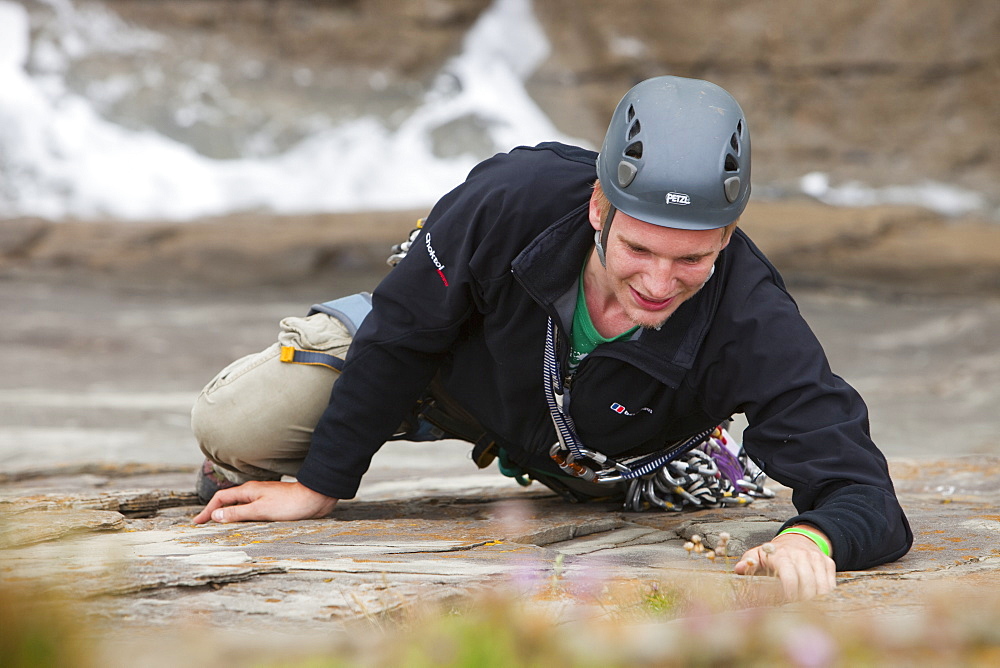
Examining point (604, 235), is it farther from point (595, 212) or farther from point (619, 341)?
point (619, 341)

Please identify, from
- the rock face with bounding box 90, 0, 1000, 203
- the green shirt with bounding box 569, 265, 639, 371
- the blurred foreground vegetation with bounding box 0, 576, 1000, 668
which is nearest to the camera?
the blurred foreground vegetation with bounding box 0, 576, 1000, 668

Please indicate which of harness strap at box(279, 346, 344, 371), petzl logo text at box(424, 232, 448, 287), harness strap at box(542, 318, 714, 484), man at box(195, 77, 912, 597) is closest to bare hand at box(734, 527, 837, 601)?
man at box(195, 77, 912, 597)

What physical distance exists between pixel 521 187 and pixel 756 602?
3.44 ft

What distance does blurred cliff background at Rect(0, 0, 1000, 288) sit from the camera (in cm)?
1255

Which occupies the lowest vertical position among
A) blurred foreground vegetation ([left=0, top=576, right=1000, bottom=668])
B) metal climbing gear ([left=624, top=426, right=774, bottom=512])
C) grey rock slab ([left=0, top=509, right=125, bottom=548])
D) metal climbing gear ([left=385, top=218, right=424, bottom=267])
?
blurred foreground vegetation ([left=0, top=576, right=1000, bottom=668])

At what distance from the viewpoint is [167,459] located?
492 cm

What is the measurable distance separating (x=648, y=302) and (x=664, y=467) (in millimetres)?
857

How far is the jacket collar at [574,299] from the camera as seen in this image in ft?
7.60

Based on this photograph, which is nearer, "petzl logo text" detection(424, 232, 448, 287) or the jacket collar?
the jacket collar

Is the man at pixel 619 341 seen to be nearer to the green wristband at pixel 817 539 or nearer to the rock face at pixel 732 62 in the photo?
the green wristband at pixel 817 539

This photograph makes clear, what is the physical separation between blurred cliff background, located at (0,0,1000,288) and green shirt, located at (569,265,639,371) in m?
9.41

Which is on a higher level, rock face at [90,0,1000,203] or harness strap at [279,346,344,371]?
rock face at [90,0,1000,203]

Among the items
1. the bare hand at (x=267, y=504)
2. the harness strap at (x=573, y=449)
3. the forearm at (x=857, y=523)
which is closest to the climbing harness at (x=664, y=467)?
the harness strap at (x=573, y=449)

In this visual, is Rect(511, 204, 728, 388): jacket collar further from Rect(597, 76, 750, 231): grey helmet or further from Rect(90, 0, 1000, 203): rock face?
Rect(90, 0, 1000, 203): rock face
